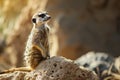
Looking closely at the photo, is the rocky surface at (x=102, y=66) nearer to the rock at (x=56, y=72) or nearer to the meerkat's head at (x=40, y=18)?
the rock at (x=56, y=72)

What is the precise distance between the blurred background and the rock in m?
8.55

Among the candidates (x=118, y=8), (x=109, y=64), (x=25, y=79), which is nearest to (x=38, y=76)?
(x=25, y=79)

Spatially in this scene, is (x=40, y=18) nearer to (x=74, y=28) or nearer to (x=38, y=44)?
(x=38, y=44)

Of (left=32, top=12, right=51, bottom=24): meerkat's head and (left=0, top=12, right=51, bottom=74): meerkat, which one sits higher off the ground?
(left=32, top=12, right=51, bottom=24): meerkat's head

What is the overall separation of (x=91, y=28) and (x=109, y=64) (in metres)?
4.81

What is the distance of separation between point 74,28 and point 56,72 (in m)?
9.57

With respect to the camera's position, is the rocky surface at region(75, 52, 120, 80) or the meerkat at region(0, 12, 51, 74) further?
the rocky surface at region(75, 52, 120, 80)

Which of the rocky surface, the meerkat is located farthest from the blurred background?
the meerkat

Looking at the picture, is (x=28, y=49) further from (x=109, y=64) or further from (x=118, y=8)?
(x=118, y=8)

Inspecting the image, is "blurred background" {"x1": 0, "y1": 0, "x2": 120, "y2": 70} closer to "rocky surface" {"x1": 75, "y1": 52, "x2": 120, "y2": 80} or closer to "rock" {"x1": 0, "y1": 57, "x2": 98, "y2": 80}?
"rocky surface" {"x1": 75, "y1": 52, "x2": 120, "y2": 80}

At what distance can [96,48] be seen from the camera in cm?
1552

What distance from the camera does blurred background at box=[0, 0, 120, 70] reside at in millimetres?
15234

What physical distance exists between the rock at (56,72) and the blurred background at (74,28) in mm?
8548

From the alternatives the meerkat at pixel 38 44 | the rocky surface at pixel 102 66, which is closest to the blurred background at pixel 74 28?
the rocky surface at pixel 102 66
